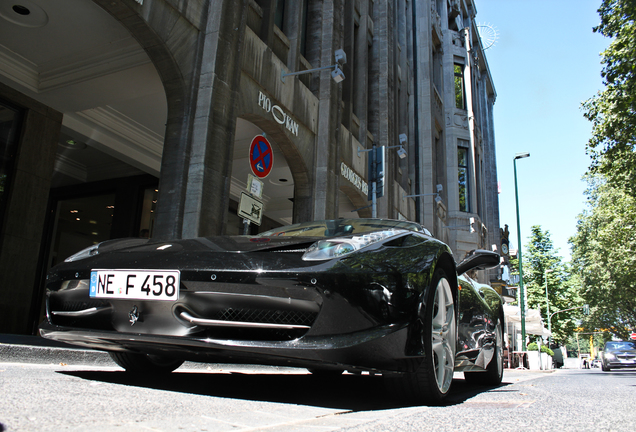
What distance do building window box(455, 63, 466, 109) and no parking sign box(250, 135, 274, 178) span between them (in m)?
27.4

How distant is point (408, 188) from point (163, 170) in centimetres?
1606

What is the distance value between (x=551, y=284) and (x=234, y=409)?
2133 inches

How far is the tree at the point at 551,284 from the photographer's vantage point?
49.4 metres

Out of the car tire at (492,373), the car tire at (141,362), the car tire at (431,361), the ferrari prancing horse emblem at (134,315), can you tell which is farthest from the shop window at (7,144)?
the car tire at (431,361)

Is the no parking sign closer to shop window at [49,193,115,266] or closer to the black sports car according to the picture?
the black sports car

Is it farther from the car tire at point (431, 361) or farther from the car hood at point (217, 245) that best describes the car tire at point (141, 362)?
the car tire at point (431, 361)

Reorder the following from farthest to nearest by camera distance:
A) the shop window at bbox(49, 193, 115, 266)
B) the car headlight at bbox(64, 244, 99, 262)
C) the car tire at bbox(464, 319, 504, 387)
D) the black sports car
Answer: the shop window at bbox(49, 193, 115, 266) → the car tire at bbox(464, 319, 504, 387) → the car headlight at bbox(64, 244, 99, 262) → the black sports car

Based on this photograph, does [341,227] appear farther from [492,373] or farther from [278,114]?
[278,114]

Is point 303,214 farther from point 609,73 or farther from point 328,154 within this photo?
point 609,73

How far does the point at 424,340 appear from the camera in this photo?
Answer: 8.40 feet

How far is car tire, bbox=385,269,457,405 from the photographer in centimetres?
260

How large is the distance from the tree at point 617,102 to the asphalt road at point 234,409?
14873 mm

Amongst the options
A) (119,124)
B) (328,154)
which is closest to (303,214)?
(328,154)

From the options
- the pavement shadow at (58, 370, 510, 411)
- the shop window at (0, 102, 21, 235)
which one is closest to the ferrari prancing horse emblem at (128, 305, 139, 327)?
the pavement shadow at (58, 370, 510, 411)
